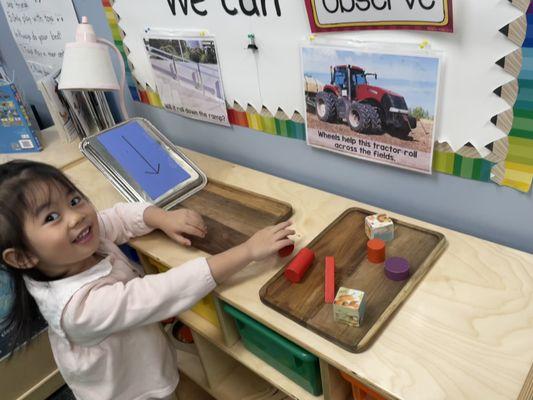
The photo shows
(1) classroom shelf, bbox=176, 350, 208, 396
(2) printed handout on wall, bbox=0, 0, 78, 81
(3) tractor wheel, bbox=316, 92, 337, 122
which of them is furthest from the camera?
(2) printed handout on wall, bbox=0, 0, 78, 81

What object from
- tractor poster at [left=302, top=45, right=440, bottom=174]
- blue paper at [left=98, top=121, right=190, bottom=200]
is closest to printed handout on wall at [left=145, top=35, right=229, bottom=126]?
blue paper at [left=98, top=121, right=190, bottom=200]

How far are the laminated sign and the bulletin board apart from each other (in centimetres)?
2

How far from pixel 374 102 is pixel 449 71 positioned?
0.15 meters

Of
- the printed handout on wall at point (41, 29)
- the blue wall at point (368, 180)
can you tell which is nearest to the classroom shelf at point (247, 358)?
the blue wall at point (368, 180)

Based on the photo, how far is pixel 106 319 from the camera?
0.72m

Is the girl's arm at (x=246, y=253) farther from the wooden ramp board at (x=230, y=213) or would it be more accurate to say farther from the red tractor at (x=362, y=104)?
the red tractor at (x=362, y=104)

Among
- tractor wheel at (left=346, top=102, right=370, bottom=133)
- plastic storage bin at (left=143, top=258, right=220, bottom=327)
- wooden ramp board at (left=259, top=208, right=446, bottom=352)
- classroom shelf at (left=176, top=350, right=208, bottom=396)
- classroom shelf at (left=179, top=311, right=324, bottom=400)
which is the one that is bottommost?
classroom shelf at (left=176, top=350, right=208, bottom=396)

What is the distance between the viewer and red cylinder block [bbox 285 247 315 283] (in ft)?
2.36

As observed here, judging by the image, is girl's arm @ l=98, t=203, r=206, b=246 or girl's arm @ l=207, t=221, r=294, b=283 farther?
girl's arm @ l=98, t=203, r=206, b=246

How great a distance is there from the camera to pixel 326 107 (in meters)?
0.88

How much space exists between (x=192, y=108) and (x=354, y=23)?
56cm

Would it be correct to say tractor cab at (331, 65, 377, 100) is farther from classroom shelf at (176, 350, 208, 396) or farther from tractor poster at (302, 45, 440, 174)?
classroom shelf at (176, 350, 208, 396)

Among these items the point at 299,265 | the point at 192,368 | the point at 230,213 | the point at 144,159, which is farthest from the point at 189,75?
the point at 192,368

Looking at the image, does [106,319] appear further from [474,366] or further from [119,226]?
[474,366]
